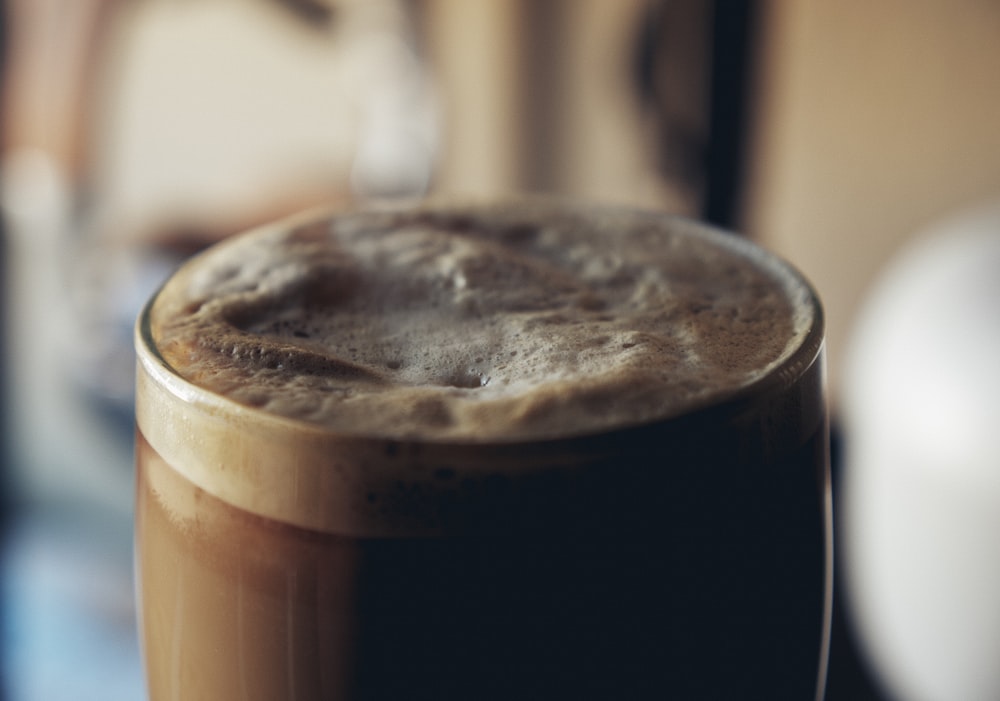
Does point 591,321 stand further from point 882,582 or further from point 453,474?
point 882,582

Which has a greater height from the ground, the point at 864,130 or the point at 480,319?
the point at 480,319

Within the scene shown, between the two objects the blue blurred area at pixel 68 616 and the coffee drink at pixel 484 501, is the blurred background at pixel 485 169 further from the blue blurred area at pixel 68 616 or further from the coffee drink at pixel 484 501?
the coffee drink at pixel 484 501

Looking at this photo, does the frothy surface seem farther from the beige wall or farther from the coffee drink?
the beige wall

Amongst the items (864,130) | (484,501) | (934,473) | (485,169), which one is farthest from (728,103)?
(484,501)

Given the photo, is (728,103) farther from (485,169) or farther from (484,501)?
(484,501)

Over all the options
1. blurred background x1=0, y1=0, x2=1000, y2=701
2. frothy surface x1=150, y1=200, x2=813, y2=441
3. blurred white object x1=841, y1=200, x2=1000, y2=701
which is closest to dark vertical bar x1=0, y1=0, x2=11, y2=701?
blurred background x1=0, y1=0, x2=1000, y2=701
